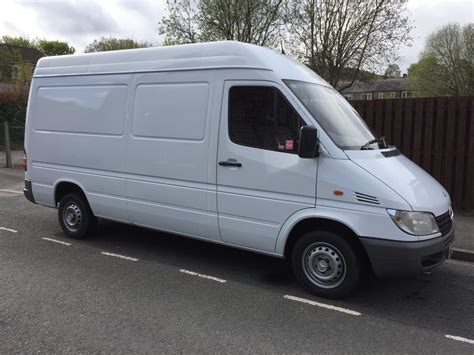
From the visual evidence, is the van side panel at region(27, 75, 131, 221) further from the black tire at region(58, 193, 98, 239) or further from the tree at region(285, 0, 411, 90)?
the tree at region(285, 0, 411, 90)

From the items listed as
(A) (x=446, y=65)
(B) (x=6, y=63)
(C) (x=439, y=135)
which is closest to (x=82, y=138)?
(C) (x=439, y=135)

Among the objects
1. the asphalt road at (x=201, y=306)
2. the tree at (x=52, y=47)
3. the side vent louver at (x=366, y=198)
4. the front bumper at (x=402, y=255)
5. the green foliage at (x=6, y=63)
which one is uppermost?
the tree at (x=52, y=47)

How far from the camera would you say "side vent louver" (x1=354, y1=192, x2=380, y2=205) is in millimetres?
4211

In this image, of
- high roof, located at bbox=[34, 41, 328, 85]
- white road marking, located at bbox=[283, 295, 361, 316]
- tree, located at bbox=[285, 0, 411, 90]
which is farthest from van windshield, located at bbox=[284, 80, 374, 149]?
tree, located at bbox=[285, 0, 411, 90]

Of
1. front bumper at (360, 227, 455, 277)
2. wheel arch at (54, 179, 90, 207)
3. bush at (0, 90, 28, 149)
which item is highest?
bush at (0, 90, 28, 149)

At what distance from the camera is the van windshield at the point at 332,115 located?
4613 millimetres

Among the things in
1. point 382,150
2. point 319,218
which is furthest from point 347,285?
point 382,150

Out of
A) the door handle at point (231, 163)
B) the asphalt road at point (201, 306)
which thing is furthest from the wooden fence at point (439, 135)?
the door handle at point (231, 163)

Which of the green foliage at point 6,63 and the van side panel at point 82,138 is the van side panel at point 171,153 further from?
the green foliage at point 6,63

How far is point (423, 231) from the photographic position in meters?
4.20

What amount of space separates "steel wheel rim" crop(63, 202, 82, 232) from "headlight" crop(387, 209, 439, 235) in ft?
14.5

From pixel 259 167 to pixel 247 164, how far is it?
0.15 metres

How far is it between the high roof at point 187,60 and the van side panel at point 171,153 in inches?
5.6

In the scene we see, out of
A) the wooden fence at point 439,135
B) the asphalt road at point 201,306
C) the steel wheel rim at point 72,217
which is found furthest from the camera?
the wooden fence at point 439,135
